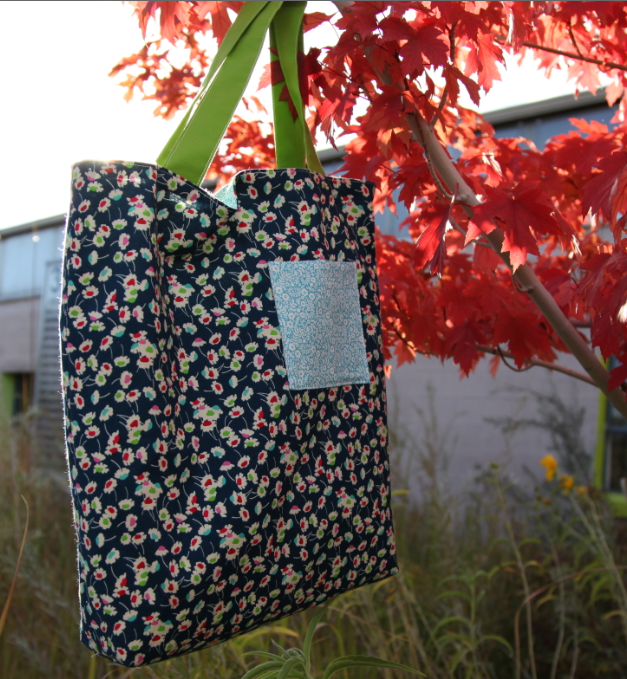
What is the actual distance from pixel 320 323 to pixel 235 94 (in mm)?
347

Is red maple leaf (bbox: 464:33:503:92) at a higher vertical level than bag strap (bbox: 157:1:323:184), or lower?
higher

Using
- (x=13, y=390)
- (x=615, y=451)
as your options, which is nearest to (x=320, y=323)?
(x=615, y=451)

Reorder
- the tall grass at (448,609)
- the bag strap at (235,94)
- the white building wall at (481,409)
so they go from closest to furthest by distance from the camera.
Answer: the bag strap at (235,94), the tall grass at (448,609), the white building wall at (481,409)

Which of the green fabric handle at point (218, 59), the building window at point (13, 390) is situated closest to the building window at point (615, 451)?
the green fabric handle at point (218, 59)

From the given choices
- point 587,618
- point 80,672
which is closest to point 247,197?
point 80,672

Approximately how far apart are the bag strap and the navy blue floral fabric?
6cm

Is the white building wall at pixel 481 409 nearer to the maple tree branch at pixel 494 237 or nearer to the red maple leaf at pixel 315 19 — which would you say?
the maple tree branch at pixel 494 237

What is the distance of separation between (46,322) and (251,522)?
22.6 ft

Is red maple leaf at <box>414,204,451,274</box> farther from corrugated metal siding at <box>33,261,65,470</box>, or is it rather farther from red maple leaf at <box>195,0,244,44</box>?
corrugated metal siding at <box>33,261,65,470</box>

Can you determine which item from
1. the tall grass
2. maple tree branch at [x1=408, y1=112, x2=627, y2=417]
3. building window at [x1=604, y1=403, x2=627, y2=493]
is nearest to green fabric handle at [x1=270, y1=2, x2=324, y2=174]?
maple tree branch at [x1=408, y1=112, x2=627, y2=417]

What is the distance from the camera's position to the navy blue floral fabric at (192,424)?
668mm

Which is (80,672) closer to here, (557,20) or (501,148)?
(501,148)

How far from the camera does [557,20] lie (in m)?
1.36

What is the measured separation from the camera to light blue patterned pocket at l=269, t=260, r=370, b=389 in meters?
0.78
